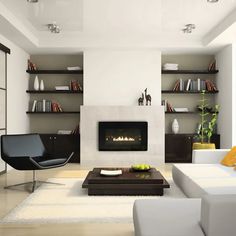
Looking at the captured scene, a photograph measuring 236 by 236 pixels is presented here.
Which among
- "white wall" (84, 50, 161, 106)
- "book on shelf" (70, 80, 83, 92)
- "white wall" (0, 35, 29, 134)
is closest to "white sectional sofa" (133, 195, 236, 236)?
"white wall" (0, 35, 29, 134)

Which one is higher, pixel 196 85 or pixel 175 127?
pixel 196 85

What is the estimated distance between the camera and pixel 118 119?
805cm

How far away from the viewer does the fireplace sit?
26.5 ft

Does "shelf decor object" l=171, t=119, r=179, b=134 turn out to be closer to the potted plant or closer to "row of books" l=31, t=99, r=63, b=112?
the potted plant

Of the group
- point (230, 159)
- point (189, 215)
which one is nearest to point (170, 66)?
point (230, 159)

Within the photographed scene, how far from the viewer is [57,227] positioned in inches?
135

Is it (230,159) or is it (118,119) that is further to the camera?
(118,119)

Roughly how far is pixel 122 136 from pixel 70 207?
13.3 ft

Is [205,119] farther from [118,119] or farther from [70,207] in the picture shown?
[70,207]

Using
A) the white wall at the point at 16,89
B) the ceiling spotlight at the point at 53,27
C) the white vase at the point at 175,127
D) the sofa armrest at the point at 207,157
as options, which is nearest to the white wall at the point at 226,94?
the white vase at the point at 175,127

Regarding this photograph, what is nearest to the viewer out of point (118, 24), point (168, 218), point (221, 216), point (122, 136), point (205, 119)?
point (221, 216)

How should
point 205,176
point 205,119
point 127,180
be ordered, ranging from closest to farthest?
point 205,176 < point 127,180 < point 205,119

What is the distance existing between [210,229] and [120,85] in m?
6.47

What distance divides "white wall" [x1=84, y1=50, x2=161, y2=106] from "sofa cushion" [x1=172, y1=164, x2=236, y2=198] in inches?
123
